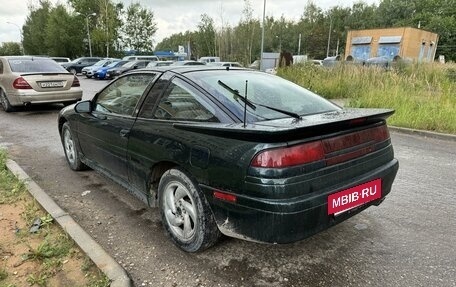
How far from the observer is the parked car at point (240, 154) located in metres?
2.31

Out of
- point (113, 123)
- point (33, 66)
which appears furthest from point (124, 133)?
point (33, 66)

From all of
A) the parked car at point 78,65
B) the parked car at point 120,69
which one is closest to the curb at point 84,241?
the parked car at point 120,69

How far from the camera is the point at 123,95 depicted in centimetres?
386

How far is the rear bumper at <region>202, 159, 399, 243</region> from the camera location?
2291 mm

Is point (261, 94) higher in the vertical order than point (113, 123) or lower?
higher

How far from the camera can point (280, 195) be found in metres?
2.29

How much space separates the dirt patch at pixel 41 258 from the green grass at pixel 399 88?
7454 mm

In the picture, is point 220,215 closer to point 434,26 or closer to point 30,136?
point 30,136

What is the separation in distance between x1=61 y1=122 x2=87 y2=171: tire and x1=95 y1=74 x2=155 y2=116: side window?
0.94 metres

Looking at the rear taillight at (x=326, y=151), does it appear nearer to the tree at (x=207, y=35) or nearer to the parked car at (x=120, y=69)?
the parked car at (x=120, y=69)

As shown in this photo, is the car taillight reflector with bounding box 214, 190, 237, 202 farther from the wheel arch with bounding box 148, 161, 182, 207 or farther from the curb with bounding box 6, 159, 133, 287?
the curb with bounding box 6, 159, 133, 287

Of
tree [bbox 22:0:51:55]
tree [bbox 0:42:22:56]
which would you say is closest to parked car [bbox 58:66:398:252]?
tree [bbox 22:0:51:55]

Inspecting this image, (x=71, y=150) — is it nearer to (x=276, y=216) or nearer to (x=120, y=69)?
(x=276, y=216)

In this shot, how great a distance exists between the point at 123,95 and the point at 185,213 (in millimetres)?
1629
